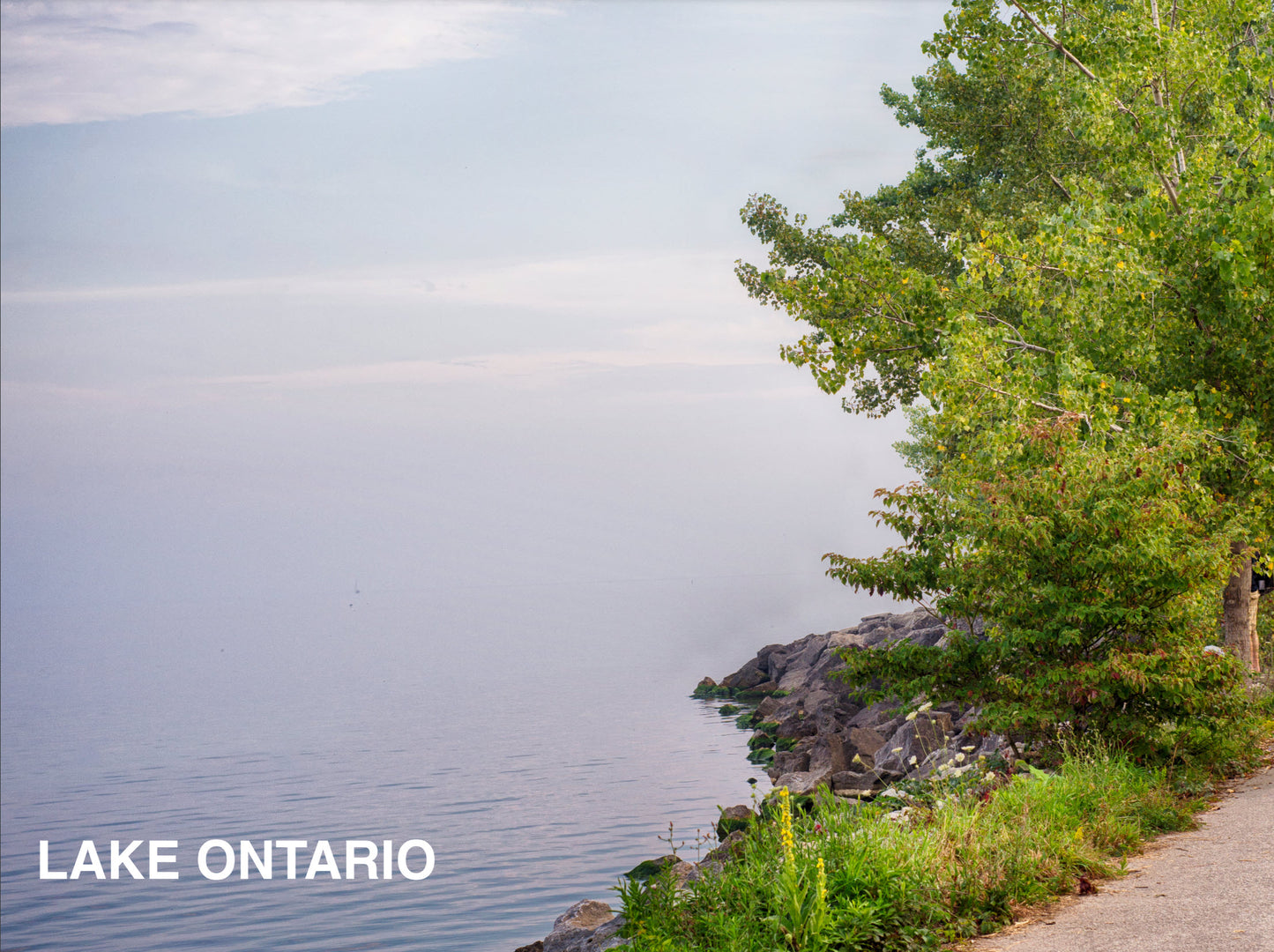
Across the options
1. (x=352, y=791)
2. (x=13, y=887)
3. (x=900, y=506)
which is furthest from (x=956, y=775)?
(x=352, y=791)

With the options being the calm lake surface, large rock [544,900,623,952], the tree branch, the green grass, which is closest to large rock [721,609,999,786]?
the green grass

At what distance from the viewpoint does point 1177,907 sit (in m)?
7.40

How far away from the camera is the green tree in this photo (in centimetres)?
1152

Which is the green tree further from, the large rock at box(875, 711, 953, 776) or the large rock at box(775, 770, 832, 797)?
the large rock at box(775, 770, 832, 797)

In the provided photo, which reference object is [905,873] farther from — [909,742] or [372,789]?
[372,789]

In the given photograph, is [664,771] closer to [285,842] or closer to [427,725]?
[285,842]

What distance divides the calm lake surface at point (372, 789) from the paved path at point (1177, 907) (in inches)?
437

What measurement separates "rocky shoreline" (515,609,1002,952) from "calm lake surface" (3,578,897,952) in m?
1.85

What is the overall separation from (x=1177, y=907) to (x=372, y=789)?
99.9 ft

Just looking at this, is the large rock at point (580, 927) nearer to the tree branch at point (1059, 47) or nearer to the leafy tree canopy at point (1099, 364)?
the leafy tree canopy at point (1099, 364)

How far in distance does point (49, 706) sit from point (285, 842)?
59.6 metres

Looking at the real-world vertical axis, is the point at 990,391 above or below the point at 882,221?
below

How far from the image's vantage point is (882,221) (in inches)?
1254

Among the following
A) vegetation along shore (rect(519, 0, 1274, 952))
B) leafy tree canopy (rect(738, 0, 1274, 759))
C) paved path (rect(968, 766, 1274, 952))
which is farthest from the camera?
leafy tree canopy (rect(738, 0, 1274, 759))
